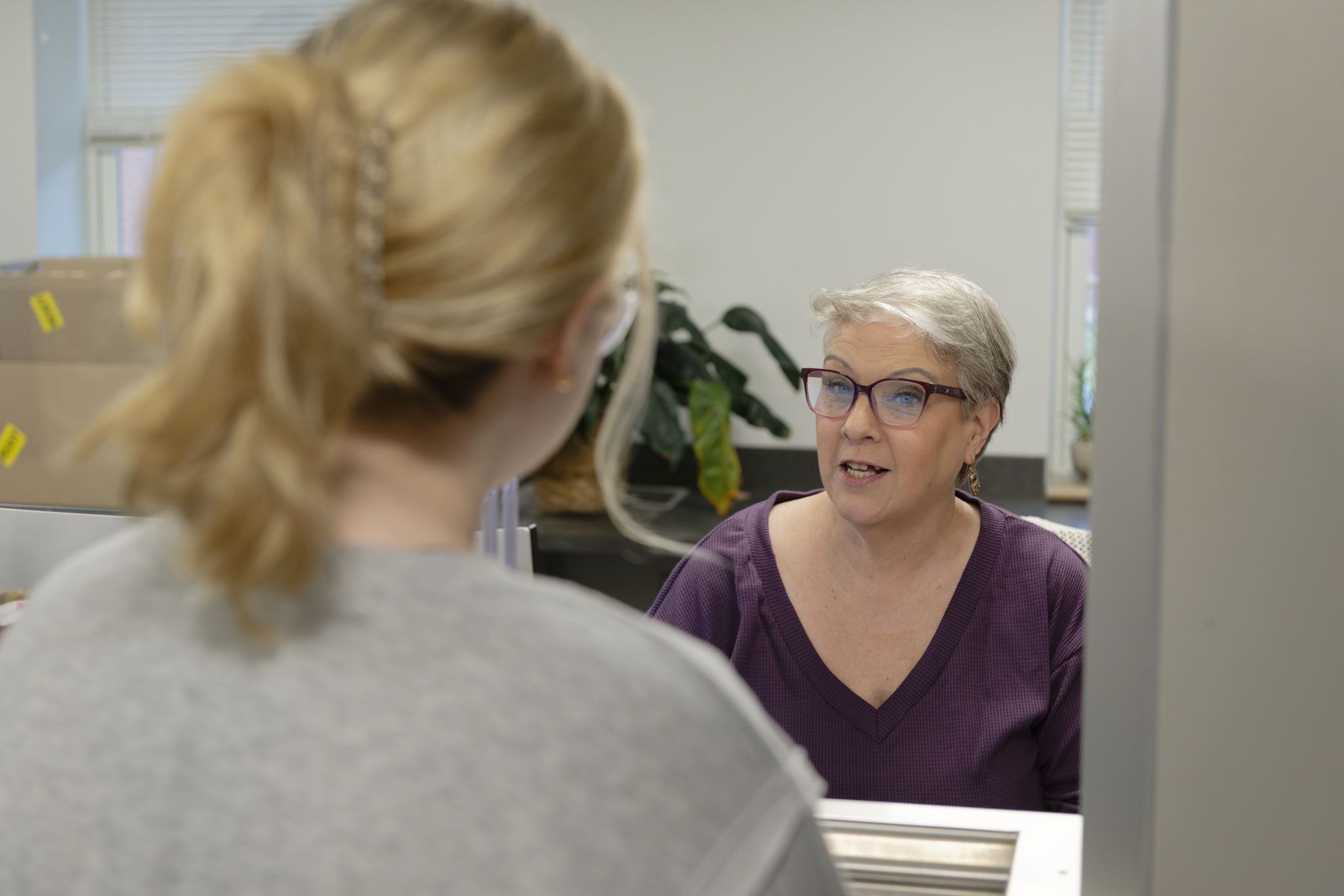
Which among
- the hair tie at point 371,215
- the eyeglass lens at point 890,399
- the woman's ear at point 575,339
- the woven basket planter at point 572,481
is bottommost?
the woven basket planter at point 572,481

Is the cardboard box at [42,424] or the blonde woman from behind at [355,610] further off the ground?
the blonde woman from behind at [355,610]

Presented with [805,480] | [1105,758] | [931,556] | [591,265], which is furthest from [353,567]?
[805,480]

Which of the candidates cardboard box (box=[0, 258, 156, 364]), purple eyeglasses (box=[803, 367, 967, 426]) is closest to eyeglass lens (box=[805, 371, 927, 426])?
purple eyeglasses (box=[803, 367, 967, 426])

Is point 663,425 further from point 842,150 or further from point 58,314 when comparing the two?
point 58,314

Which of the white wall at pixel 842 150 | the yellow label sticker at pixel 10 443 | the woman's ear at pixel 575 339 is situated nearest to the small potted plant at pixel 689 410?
the white wall at pixel 842 150

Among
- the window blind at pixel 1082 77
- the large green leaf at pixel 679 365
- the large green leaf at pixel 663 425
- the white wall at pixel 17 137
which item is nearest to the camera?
the large green leaf at pixel 663 425

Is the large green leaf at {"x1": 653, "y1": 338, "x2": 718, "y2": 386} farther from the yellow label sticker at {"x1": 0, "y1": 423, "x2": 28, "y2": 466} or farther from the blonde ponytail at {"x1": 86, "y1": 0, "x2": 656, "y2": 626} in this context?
the blonde ponytail at {"x1": 86, "y1": 0, "x2": 656, "y2": 626}

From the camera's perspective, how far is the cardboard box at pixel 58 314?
83.0 inches

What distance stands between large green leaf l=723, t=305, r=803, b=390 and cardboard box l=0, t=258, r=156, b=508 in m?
1.66

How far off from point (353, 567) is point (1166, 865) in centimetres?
41

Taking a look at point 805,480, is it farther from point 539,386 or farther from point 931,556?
point 539,386

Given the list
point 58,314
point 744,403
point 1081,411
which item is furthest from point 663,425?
point 58,314

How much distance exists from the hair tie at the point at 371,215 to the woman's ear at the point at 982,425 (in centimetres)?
119

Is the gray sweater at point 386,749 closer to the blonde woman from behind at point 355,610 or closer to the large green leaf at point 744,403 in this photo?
the blonde woman from behind at point 355,610
